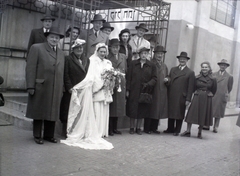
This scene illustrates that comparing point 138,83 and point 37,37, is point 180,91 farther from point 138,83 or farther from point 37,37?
point 37,37

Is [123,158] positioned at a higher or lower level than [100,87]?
lower

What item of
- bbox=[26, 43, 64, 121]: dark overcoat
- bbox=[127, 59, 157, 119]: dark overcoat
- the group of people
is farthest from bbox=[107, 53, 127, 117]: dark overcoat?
bbox=[26, 43, 64, 121]: dark overcoat

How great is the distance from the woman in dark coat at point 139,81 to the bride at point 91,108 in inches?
35.0

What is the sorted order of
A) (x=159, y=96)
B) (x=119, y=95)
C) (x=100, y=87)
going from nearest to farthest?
1. (x=100, y=87)
2. (x=119, y=95)
3. (x=159, y=96)

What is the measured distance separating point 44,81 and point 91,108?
121 cm

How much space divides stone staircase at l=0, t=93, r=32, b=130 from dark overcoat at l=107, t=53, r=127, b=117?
1.84 m

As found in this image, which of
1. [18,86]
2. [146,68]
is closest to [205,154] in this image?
[146,68]

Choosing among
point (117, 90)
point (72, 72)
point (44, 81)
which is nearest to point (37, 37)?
point (72, 72)

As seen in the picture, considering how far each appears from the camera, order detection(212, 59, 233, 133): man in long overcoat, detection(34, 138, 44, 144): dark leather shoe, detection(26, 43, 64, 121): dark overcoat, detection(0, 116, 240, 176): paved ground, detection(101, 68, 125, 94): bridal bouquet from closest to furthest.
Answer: detection(0, 116, 240, 176): paved ground → detection(26, 43, 64, 121): dark overcoat → detection(34, 138, 44, 144): dark leather shoe → detection(101, 68, 125, 94): bridal bouquet → detection(212, 59, 233, 133): man in long overcoat

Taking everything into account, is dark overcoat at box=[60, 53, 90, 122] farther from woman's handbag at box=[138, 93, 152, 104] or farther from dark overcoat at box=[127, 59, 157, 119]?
woman's handbag at box=[138, 93, 152, 104]

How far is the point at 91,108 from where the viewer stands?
6.82m

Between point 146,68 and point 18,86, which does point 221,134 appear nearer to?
point 146,68

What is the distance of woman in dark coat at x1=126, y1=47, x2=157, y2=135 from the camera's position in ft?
25.8

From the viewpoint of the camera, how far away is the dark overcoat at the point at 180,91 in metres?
8.30
